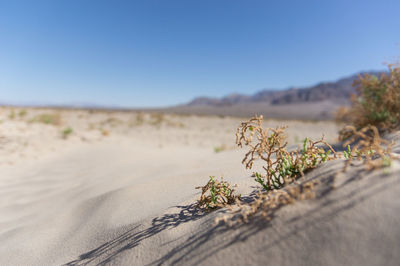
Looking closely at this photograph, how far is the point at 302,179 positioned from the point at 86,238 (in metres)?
1.70

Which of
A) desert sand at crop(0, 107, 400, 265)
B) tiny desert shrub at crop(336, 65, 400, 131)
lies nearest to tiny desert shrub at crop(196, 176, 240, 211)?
desert sand at crop(0, 107, 400, 265)

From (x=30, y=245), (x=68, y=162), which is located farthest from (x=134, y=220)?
(x=68, y=162)

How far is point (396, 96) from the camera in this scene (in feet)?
10.1

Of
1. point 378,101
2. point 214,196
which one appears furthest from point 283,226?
point 378,101

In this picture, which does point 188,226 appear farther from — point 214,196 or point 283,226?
point 283,226

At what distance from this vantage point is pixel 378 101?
3.28 metres

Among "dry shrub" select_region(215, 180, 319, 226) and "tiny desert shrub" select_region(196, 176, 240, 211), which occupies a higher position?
"dry shrub" select_region(215, 180, 319, 226)

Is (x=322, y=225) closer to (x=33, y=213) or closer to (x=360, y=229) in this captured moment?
(x=360, y=229)

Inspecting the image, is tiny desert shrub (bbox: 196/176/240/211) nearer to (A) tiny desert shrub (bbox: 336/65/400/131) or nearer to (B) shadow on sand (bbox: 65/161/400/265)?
(B) shadow on sand (bbox: 65/161/400/265)

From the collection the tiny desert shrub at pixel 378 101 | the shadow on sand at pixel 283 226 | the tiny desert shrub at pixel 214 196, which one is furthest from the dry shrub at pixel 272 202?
the tiny desert shrub at pixel 378 101

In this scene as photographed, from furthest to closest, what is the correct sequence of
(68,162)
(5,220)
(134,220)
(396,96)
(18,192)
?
(68,162) < (18,192) < (396,96) < (5,220) < (134,220)

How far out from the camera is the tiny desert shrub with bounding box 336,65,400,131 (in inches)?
121

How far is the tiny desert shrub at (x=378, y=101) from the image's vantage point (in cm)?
307

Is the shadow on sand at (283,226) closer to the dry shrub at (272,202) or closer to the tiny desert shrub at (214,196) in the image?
the dry shrub at (272,202)
